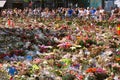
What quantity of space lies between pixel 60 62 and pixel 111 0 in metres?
44.2

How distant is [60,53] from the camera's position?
892 inches

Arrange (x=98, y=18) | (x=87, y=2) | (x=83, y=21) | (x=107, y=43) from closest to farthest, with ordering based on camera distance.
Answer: (x=107, y=43) < (x=83, y=21) < (x=98, y=18) < (x=87, y=2)

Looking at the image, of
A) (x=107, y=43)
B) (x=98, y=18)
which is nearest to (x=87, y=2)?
(x=98, y=18)

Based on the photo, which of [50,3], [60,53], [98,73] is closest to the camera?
[98,73]

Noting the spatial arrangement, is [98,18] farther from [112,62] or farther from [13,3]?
[13,3]

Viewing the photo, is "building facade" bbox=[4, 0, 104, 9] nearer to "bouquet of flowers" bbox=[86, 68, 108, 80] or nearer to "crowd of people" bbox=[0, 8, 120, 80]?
"crowd of people" bbox=[0, 8, 120, 80]

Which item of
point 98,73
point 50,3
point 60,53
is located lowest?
point 50,3

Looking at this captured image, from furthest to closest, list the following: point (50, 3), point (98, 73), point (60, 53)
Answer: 1. point (50, 3)
2. point (60, 53)
3. point (98, 73)

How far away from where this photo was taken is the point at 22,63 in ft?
61.6

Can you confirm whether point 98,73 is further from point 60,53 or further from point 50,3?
point 50,3

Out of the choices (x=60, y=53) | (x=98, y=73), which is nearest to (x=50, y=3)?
(x=60, y=53)

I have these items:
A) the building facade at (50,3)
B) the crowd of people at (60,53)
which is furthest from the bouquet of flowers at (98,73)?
the building facade at (50,3)

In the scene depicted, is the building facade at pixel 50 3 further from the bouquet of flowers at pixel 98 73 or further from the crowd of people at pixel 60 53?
the bouquet of flowers at pixel 98 73

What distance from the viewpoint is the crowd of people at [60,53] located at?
1714 centimetres
